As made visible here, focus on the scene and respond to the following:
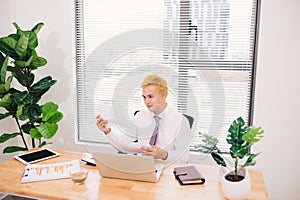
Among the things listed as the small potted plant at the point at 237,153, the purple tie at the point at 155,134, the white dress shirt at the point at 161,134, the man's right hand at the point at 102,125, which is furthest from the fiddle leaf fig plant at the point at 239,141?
the man's right hand at the point at 102,125

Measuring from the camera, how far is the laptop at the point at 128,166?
147 cm

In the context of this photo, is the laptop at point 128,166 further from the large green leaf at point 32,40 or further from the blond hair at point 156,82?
the large green leaf at point 32,40

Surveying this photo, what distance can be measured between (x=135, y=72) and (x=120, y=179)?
1.92 ft

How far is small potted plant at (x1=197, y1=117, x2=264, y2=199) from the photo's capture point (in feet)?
4.43

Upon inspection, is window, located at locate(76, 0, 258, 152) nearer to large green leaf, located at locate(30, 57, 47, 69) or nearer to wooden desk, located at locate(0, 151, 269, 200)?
wooden desk, located at locate(0, 151, 269, 200)

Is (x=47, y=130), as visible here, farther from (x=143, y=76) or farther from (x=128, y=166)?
(x=143, y=76)

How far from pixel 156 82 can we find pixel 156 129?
9.3 inches

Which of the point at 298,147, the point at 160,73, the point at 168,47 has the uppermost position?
the point at 168,47

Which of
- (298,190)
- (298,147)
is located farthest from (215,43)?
(298,190)

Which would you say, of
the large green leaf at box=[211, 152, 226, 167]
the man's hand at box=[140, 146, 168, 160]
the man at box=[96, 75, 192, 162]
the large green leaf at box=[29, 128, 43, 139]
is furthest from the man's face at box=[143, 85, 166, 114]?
the large green leaf at box=[29, 128, 43, 139]

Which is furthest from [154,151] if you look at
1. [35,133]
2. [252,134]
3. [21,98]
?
[21,98]

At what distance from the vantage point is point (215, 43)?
2750 millimetres

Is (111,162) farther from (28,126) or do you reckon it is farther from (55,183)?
(28,126)

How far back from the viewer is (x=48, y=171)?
65.5 inches
